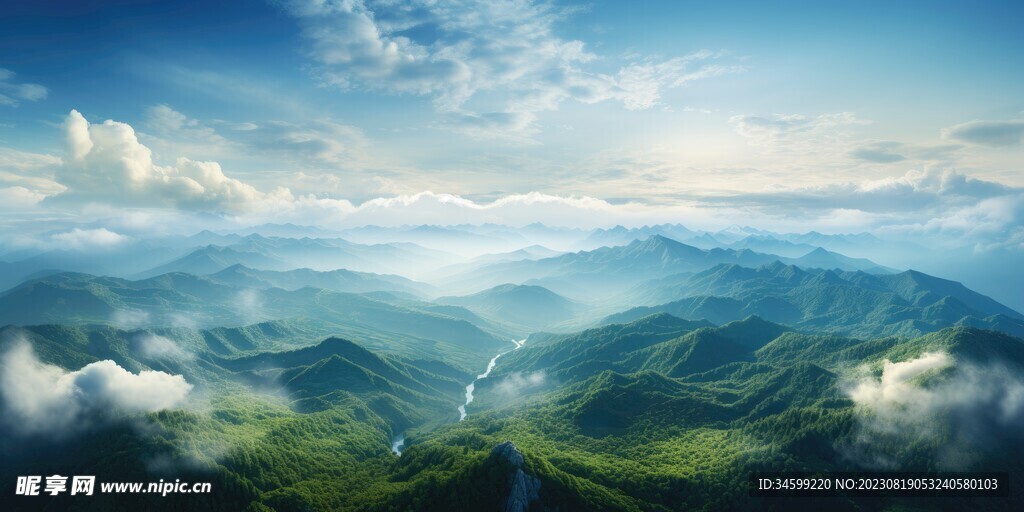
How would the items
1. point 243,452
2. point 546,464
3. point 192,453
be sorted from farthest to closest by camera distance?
Answer: point 243,452
point 192,453
point 546,464

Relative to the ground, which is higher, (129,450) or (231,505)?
(129,450)

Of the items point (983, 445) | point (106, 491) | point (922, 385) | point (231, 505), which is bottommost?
point (231, 505)

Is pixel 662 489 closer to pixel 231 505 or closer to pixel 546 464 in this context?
pixel 546 464

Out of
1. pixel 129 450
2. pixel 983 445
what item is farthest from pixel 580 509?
pixel 129 450

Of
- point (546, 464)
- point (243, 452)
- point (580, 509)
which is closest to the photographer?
point (580, 509)

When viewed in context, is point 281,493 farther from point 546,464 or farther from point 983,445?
point 983,445

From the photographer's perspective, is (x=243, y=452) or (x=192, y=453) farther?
(x=243, y=452)

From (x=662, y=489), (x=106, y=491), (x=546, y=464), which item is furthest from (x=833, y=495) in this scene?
(x=106, y=491)
